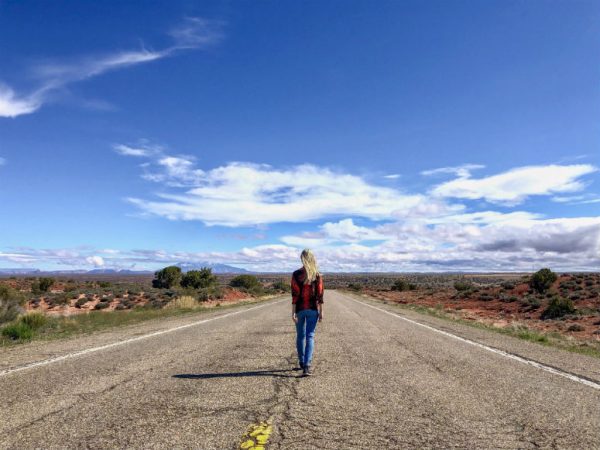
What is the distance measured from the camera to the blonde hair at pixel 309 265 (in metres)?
7.67

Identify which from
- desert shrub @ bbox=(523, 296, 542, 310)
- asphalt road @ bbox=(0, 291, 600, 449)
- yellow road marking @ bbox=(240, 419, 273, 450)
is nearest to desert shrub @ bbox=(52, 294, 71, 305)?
asphalt road @ bbox=(0, 291, 600, 449)

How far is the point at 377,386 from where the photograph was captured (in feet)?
22.1

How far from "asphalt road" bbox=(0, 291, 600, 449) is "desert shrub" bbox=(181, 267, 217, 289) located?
2232 inches

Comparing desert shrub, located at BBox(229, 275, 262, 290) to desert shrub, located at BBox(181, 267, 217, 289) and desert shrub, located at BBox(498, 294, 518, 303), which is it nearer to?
desert shrub, located at BBox(181, 267, 217, 289)

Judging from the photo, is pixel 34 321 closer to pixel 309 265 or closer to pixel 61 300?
pixel 309 265

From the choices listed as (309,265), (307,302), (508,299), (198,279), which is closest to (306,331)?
(307,302)

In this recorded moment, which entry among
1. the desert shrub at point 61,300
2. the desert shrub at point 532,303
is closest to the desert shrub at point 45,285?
the desert shrub at point 61,300

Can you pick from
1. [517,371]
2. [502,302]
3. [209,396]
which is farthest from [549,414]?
[502,302]

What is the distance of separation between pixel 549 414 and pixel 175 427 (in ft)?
14.2

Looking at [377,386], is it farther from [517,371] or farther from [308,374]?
[517,371]

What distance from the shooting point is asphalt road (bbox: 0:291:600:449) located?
4.56m

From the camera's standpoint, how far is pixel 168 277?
69375 millimetres

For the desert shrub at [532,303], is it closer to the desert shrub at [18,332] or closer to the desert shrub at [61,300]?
the desert shrub at [18,332]

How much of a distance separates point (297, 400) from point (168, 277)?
219ft
